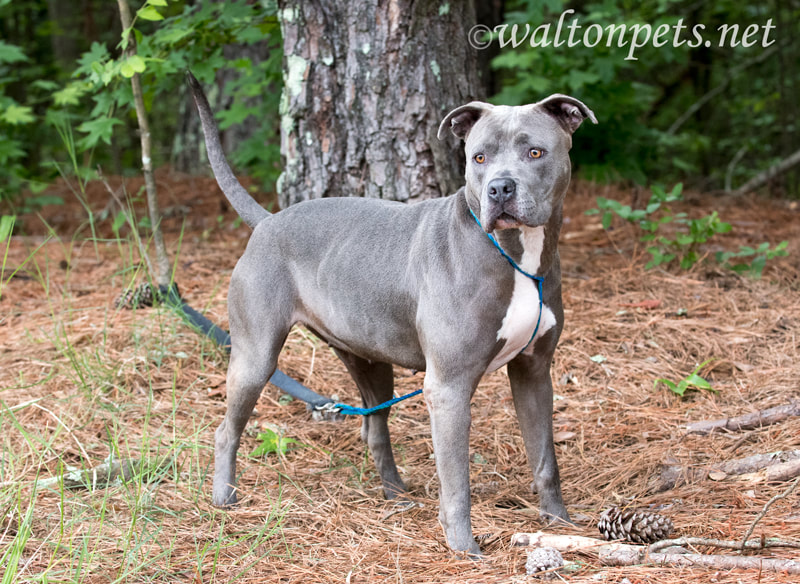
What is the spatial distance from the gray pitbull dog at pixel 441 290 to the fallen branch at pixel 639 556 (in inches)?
10.7

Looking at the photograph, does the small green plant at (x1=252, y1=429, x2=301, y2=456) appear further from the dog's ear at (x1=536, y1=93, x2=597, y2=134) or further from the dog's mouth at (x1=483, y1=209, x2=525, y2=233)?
the dog's ear at (x1=536, y1=93, x2=597, y2=134)

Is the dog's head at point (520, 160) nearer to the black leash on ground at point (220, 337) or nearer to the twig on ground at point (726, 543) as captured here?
the twig on ground at point (726, 543)

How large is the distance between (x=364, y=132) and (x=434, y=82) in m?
A: 0.51

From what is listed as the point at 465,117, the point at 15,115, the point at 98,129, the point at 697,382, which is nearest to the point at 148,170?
the point at 98,129

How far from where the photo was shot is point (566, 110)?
281 cm

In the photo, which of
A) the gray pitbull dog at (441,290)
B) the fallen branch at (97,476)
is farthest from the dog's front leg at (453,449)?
the fallen branch at (97,476)

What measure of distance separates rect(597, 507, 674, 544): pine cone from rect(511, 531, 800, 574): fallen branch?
0.27ft

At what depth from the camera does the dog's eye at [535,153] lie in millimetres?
2658

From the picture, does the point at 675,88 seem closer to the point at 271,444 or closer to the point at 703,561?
the point at 271,444

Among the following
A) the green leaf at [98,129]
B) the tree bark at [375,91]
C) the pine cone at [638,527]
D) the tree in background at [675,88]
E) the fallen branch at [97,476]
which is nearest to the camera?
the pine cone at [638,527]

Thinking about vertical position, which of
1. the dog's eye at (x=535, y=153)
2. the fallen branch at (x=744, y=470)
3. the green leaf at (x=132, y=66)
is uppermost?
the green leaf at (x=132, y=66)

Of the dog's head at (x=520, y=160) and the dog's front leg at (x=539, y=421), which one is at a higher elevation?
the dog's head at (x=520, y=160)

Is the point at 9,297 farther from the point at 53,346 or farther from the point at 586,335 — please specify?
the point at 586,335

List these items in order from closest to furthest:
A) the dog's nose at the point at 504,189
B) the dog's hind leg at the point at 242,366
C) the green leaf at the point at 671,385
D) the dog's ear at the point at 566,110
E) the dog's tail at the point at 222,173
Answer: the dog's nose at the point at 504,189 → the dog's ear at the point at 566,110 → the dog's hind leg at the point at 242,366 → the dog's tail at the point at 222,173 → the green leaf at the point at 671,385
